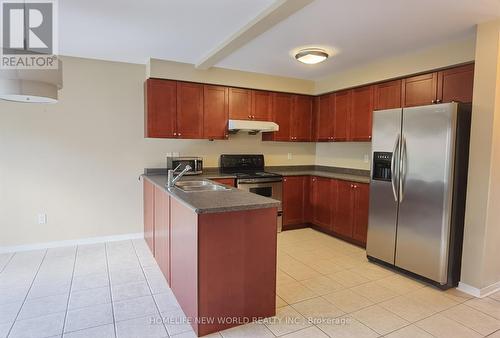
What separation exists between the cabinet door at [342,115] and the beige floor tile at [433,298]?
93.7 inches

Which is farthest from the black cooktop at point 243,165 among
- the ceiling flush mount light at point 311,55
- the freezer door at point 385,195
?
the ceiling flush mount light at point 311,55

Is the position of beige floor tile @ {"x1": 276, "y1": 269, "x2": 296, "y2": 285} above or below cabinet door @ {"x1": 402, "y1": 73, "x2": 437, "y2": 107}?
below

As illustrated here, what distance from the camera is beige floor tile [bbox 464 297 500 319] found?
8.30 ft

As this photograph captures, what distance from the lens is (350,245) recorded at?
13.9ft

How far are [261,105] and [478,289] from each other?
3510 millimetres

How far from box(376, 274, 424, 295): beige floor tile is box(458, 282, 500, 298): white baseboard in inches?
13.6

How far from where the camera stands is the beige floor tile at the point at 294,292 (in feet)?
8.90

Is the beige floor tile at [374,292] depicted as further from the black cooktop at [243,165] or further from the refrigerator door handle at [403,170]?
the black cooktop at [243,165]

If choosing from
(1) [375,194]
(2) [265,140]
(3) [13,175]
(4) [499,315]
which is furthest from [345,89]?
(3) [13,175]

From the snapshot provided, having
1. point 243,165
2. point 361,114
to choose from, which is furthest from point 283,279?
point 361,114

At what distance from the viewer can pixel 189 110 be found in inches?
170

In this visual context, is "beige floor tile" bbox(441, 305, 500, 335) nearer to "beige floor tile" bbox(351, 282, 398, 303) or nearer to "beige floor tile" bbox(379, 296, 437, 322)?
"beige floor tile" bbox(379, 296, 437, 322)

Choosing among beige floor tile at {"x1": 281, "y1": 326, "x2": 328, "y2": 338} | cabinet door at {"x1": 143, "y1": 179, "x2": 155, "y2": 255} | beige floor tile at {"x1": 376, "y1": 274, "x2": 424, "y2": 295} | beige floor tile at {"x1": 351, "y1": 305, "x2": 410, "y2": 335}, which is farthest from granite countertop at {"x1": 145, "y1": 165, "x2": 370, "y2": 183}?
beige floor tile at {"x1": 281, "y1": 326, "x2": 328, "y2": 338}

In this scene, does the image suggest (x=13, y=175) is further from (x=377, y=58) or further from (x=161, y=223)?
(x=377, y=58)
